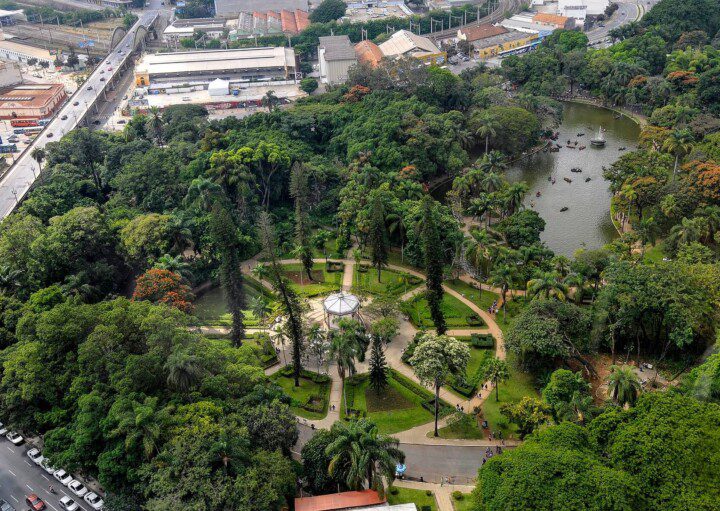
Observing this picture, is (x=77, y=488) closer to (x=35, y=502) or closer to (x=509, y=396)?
(x=35, y=502)

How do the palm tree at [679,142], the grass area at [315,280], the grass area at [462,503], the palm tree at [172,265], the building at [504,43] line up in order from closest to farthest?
the grass area at [462,503]
the palm tree at [172,265]
the grass area at [315,280]
the palm tree at [679,142]
the building at [504,43]

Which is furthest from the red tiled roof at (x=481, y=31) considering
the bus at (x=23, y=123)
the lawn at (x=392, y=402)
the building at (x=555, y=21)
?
the lawn at (x=392, y=402)

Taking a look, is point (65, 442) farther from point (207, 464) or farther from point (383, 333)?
point (383, 333)

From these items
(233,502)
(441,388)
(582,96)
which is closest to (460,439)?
(441,388)

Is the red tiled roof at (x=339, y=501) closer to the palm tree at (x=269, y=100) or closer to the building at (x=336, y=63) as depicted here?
the palm tree at (x=269, y=100)

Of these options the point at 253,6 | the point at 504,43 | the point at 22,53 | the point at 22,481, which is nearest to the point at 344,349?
the point at 22,481
